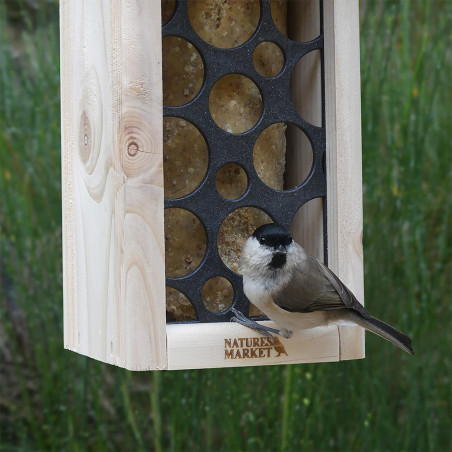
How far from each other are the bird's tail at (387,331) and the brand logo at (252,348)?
0.63 feet

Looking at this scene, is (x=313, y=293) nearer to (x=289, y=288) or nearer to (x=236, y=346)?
(x=289, y=288)

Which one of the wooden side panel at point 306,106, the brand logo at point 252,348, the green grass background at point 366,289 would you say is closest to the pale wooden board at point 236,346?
the brand logo at point 252,348

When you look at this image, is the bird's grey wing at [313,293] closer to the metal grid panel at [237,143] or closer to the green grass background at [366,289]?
the metal grid panel at [237,143]

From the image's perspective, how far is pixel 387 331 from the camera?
1908mm

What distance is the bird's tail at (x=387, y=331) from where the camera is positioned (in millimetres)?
1896

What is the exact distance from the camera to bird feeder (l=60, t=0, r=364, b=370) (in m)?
1.74

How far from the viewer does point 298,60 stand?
6.70ft

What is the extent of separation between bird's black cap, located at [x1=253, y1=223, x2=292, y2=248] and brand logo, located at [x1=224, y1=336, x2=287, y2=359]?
0.74 ft

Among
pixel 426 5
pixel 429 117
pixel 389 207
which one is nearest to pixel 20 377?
pixel 389 207

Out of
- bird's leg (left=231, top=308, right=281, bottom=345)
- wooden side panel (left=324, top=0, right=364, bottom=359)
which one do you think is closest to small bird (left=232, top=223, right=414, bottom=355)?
bird's leg (left=231, top=308, right=281, bottom=345)

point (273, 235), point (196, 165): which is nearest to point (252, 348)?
point (273, 235)

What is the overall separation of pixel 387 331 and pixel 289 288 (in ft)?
0.83

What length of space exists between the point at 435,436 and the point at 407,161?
1017 millimetres

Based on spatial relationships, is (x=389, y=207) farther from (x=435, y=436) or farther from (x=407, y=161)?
(x=435, y=436)
